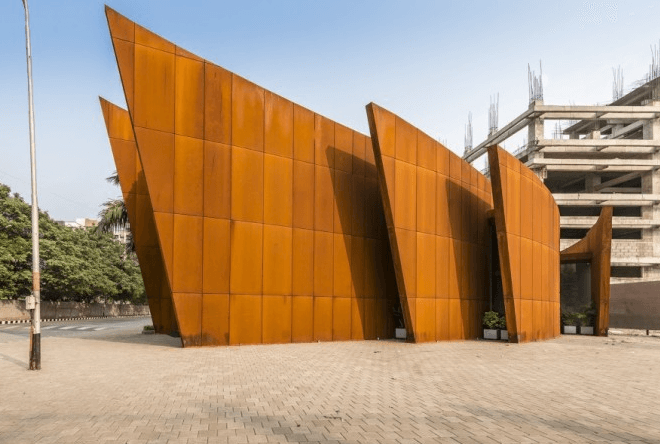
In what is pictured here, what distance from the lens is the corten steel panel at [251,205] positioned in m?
17.3

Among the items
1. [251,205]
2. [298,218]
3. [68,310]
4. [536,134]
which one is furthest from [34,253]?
[536,134]

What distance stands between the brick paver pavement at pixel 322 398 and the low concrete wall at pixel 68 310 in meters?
29.0

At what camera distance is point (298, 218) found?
21031 millimetres

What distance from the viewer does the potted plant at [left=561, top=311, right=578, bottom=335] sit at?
1314 inches

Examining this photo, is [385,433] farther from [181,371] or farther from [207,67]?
[207,67]

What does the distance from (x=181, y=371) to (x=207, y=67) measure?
10.7m

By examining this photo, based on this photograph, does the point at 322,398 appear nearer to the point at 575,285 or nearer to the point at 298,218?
the point at 298,218

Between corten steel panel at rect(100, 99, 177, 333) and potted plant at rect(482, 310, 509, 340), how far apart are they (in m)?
14.6

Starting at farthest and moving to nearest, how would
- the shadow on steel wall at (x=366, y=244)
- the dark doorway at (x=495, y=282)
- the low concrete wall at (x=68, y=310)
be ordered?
1. the low concrete wall at (x=68, y=310)
2. the dark doorway at (x=495, y=282)
3. the shadow on steel wall at (x=366, y=244)

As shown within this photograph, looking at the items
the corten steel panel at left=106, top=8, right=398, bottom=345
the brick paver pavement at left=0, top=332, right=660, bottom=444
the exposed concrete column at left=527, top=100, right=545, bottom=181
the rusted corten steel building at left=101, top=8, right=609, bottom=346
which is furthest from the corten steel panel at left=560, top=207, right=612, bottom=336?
the exposed concrete column at left=527, top=100, right=545, bottom=181

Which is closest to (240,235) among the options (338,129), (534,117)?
(338,129)

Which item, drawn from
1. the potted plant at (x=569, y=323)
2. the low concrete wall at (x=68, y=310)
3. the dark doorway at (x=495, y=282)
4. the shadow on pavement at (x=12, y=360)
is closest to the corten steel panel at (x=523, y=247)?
the dark doorway at (x=495, y=282)

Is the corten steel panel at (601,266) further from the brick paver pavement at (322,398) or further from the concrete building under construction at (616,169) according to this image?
the concrete building under construction at (616,169)

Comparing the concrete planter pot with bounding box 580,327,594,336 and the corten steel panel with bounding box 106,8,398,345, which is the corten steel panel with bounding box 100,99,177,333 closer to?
the corten steel panel with bounding box 106,8,398,345
